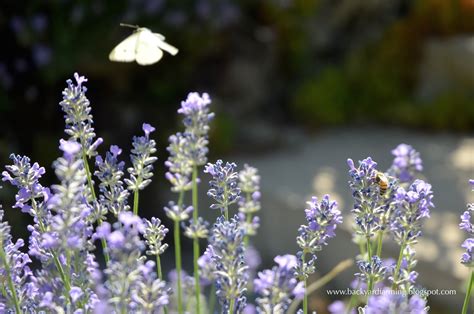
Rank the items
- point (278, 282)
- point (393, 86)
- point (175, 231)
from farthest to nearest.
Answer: point (393, 86) < point (175, 231) < point (278, 282)

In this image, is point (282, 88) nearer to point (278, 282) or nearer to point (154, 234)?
point (154, 234)

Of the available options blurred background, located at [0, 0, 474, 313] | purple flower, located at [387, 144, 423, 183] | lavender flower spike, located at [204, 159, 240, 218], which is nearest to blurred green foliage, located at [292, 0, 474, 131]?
blurred background, located at [0, 0, 474, 313]

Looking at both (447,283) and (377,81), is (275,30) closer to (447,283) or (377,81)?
(377,81)

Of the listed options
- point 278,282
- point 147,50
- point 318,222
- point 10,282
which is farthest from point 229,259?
point 147,50

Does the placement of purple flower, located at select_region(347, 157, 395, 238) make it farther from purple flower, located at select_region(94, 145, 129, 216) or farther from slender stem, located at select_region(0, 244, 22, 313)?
slender stem, located at select_region(0, 244, 22, 313)

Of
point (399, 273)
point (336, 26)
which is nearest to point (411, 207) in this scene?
point (399, 273)

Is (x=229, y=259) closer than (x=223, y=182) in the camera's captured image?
Yes
